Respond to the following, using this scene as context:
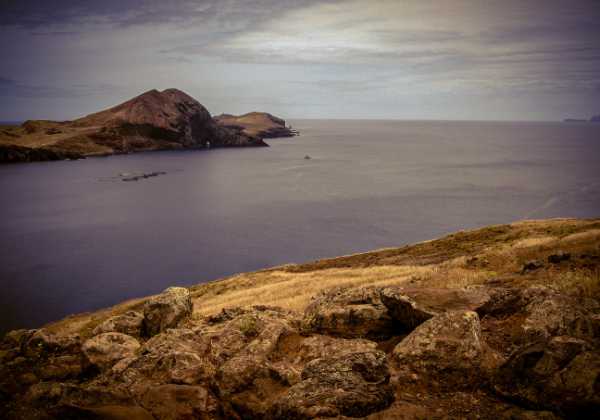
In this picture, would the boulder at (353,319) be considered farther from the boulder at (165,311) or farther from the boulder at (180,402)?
the boulder at (165,311)

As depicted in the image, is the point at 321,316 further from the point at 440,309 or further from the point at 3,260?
the point at 3,260

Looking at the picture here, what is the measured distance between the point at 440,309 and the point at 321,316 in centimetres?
371

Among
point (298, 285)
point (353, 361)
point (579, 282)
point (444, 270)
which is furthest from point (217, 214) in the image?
point (353, 361)

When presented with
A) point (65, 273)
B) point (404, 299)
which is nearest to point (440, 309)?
point (404, 299)

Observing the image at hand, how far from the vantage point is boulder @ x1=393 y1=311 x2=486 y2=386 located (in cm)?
908

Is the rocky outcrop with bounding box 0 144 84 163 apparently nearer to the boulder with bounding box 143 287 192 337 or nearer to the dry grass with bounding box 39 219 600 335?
the dry grass with bounding box 39 219 600 335

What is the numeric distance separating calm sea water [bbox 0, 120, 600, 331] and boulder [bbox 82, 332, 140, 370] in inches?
1160

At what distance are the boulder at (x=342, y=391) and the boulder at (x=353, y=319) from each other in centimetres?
298

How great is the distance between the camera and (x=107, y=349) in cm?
1320

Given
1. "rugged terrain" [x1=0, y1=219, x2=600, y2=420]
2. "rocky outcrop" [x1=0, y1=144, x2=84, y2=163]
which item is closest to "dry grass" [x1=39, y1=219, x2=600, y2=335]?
"rugged terrain" [x1=0, y1=219, x2=600, y2=420]

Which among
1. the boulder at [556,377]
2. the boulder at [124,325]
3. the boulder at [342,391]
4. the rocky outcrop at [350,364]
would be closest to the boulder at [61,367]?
the rocky outcrop at [350,364]

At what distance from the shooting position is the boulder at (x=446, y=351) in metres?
9.08

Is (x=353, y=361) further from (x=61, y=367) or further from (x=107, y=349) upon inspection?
(x=61, y=367)

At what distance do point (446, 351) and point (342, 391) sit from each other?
2.82 m
